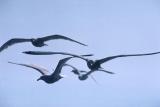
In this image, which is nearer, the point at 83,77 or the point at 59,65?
the point at 59,65

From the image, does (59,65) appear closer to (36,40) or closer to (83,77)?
(83,77)

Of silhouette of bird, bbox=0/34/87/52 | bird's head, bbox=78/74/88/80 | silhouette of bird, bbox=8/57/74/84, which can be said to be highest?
silhouette of bird, bbox=0/34/87/52

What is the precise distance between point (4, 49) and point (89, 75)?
49.4 inches

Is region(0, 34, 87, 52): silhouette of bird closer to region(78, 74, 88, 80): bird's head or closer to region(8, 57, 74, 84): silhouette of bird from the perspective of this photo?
region(8, 57, 74, 84): silhouette of bird

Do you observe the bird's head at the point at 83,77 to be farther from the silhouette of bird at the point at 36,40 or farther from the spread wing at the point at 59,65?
the silhouette of bird at the point at 36,40

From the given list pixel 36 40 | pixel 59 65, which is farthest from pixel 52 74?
pixel 36 40

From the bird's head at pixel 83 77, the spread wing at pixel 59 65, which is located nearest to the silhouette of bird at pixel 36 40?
the spread wing at pixel 59 65

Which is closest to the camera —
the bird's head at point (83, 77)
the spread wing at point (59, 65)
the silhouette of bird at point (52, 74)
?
the spread wing at point (59, 65)

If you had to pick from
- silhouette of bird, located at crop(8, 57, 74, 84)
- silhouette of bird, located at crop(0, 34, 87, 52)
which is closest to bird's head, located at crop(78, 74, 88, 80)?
silhouette of bird, located at crop(8, 57, 74, 84)

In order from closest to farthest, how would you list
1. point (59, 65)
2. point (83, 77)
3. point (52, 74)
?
point (59, 65) → point (83, 77) → point (52, 74)

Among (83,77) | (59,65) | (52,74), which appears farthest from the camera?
(52,74)

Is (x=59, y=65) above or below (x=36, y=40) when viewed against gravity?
below

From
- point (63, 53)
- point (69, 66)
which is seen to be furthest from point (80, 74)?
point (63, 53)

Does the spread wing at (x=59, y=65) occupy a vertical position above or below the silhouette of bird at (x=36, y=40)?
below
